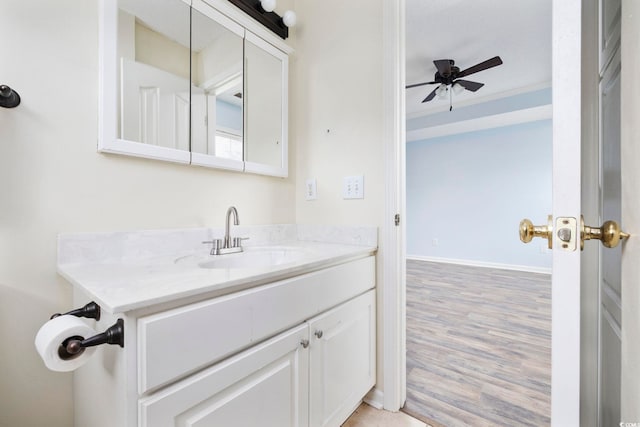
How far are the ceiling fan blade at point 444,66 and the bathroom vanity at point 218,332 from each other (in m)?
2.54

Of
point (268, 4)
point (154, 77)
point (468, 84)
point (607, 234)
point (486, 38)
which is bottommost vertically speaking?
point (607, 234)

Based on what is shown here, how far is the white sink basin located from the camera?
1.05 metres

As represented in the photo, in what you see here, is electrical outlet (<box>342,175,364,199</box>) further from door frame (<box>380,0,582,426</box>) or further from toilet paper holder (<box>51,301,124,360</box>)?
toilet paper holder (<box>51,301,124,360</box>)

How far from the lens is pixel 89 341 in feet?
1.75

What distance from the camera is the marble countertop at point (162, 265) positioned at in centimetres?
58

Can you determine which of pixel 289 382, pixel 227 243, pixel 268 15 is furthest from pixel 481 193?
pixel 289 382

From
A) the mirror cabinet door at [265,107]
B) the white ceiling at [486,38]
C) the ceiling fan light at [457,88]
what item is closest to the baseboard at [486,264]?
the white ceiling at [486,38]

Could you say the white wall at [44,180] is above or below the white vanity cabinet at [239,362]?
above

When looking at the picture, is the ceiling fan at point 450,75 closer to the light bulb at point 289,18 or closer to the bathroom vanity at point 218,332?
the light bulb at point 289,18

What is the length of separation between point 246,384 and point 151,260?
57 centimetres

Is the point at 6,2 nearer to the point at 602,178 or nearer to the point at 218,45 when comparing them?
the point at 218,45

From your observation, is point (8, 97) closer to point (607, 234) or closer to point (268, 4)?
point (268, 4)

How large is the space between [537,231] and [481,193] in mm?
4567

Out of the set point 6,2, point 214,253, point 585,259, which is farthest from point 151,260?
point 585,259
